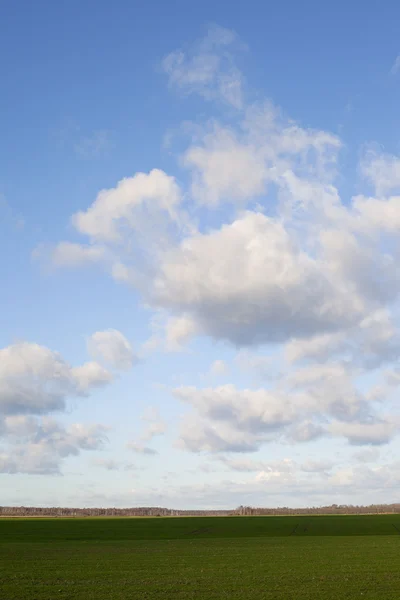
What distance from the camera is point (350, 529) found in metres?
107

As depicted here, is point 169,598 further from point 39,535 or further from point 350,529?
point 350,529

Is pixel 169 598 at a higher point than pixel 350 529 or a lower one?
higher

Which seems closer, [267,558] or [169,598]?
[169,598]

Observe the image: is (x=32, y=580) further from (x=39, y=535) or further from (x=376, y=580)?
(x=39, y=535)

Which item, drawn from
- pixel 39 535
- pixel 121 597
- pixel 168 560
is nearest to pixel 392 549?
pixel 168 560

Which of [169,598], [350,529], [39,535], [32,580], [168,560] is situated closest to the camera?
[169,598]

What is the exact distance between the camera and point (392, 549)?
60.8 m

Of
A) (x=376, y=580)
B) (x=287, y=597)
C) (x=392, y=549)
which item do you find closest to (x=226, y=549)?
(x=392, y=549)

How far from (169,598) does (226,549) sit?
110 ft

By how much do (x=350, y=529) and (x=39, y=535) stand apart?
5721 cm

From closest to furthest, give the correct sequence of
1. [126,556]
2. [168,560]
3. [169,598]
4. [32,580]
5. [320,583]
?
[169,598] < [320,583] < [32,580] < [168,560] < [126,556]

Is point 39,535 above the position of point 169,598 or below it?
below

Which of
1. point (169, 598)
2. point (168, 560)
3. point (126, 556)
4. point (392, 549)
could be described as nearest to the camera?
point (169, 598)

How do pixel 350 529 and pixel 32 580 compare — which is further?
pixel 350 529
